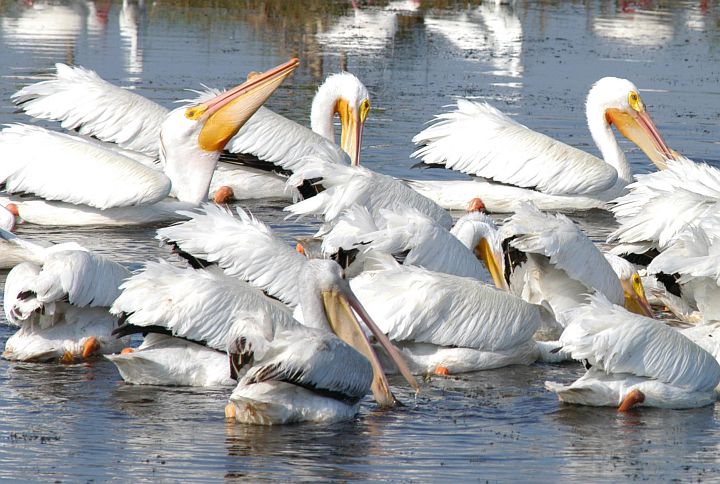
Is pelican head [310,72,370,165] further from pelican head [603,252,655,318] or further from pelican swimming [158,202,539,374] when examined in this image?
pelican swimming [158,202,539,374]

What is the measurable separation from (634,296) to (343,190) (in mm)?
1557

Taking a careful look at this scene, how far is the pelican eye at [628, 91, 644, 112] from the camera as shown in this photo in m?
10.2

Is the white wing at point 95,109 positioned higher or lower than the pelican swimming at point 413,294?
higher

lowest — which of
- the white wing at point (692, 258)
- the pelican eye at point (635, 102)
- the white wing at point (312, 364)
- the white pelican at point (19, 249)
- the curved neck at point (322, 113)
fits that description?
the white pelican at point (19, 249)

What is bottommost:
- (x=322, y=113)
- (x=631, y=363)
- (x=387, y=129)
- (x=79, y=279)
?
(x=631, y=363)

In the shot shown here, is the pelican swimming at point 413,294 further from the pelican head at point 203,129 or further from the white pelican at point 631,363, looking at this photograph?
the pelican head at point 203,129

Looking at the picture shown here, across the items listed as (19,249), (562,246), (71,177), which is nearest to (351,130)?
(71,177)

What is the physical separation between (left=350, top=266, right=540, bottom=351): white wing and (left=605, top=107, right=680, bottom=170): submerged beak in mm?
4417

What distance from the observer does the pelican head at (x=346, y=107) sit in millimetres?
9953

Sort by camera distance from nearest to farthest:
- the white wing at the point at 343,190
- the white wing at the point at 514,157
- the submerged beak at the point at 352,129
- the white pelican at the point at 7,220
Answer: the white wing at the point at 343,190 → the white pelican at the point at 7,220 → the white wing at the point at 514,157 → the submerged beak at the point at 352,129

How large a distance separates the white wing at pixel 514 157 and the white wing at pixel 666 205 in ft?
5.16

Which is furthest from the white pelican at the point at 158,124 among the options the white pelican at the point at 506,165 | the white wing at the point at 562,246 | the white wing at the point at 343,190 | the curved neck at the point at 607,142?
the white wing at the point at 562,246

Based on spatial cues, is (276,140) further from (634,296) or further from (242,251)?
(242,251)

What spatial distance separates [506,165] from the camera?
9664 millimetres
